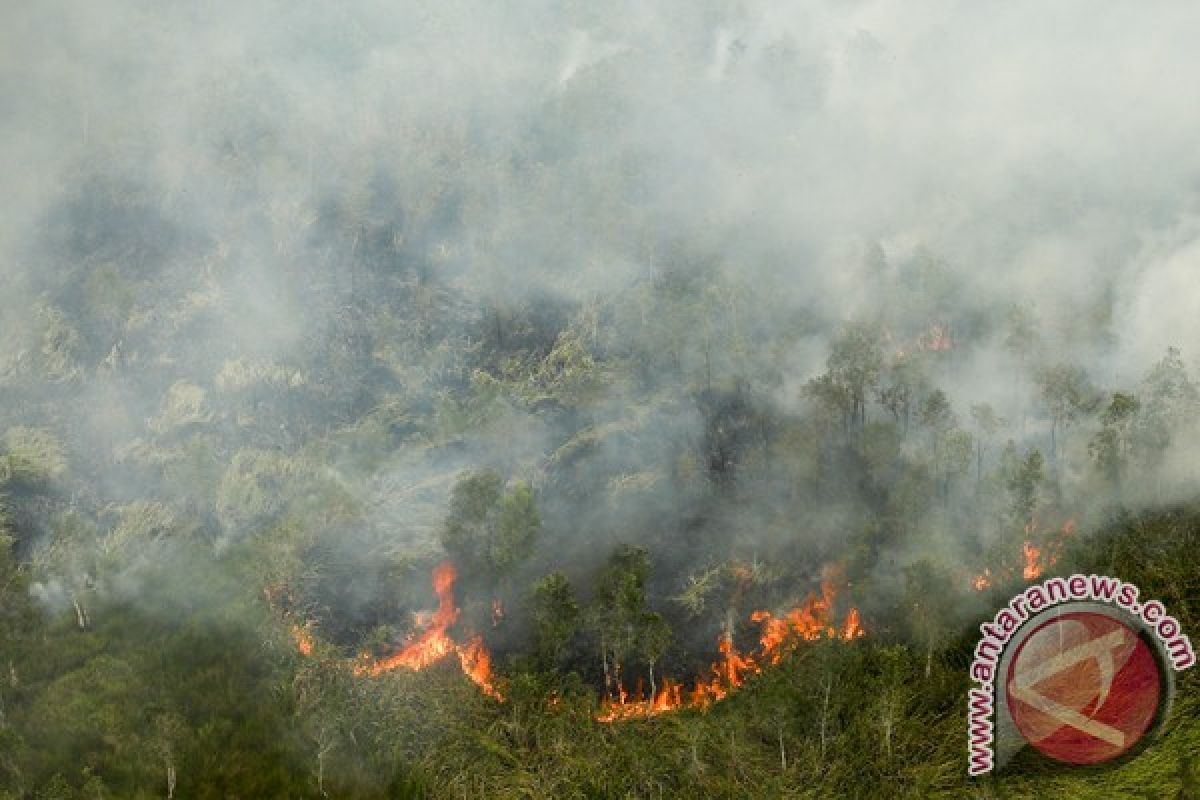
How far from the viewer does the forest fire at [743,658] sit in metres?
66.0

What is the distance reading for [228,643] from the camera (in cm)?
7288

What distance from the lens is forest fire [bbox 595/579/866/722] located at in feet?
217

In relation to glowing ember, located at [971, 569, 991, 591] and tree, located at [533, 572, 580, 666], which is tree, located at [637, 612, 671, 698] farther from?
glowing ember, located at [971, 569, 991, 591]

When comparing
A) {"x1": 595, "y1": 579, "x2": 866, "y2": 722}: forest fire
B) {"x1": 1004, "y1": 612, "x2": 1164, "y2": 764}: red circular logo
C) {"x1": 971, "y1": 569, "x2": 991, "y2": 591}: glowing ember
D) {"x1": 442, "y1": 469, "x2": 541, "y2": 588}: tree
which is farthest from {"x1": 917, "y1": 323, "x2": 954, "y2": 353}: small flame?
{"x1": 442, "y1": 469, "x2": 541, "y2": 588}: tree

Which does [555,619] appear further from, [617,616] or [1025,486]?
[1025,486]

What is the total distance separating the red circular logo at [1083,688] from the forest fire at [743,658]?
13.4 metres

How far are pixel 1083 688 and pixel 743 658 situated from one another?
25.7 m

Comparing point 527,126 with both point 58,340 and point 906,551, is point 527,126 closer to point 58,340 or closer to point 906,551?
point 58,340

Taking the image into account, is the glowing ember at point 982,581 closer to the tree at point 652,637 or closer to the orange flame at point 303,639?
the tree at point 652,637

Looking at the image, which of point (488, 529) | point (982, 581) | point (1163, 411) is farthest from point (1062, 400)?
point (488, 529)

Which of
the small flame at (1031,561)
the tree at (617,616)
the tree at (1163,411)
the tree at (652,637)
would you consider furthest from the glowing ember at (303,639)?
the tree at (1163,411)

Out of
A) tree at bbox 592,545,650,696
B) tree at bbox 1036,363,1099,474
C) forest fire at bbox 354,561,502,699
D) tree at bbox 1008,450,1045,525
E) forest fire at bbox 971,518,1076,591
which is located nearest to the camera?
tree at bbox 592,545,650,696

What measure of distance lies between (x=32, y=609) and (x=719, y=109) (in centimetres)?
13388

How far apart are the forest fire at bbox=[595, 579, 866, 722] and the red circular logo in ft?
44.0
